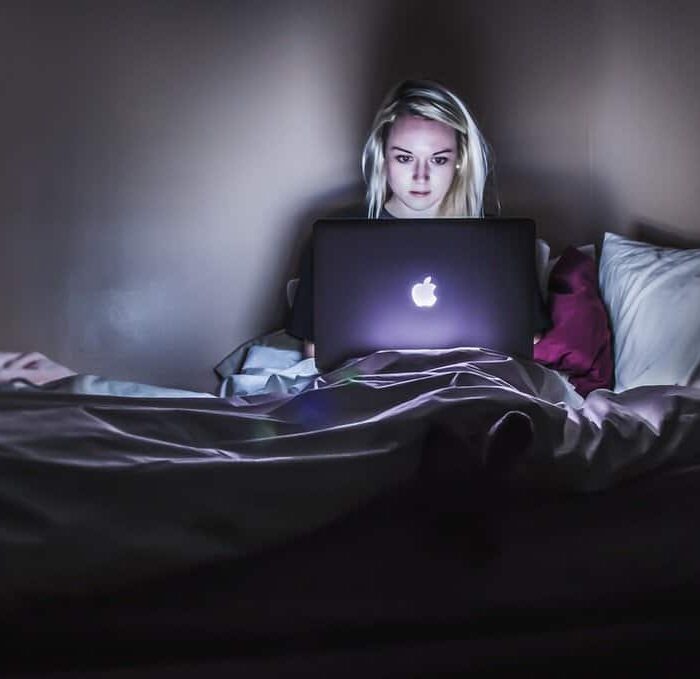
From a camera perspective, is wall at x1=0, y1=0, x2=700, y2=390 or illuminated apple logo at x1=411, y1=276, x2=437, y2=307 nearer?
illuminated apple logo at x1=411, y1=276, x2=437, y2=307

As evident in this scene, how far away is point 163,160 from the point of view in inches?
95.3

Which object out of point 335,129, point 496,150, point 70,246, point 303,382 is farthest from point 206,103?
point 303,382

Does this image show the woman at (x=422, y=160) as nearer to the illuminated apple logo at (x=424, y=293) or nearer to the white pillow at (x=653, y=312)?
the white pillow at (x=653, y=312)

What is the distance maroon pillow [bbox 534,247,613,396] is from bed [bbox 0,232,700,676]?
0.95 metres

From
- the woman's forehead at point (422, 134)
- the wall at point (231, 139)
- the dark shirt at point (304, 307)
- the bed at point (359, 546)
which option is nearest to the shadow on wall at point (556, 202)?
the wall at point (231, 139)

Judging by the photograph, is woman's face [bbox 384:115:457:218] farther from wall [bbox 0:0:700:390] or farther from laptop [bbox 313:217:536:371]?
laptop [bbox 313:217:536:371]

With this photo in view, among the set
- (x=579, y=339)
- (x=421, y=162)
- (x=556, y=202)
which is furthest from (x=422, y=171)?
(x=579, y=339)

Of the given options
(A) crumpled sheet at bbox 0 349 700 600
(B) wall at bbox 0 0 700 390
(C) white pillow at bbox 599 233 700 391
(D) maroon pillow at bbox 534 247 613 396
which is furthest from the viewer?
(B) wall at bbox 0 0 700 390

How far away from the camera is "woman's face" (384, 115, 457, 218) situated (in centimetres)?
231

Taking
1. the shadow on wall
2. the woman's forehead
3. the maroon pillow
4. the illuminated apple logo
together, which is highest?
the woman's forehead

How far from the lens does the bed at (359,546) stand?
32.5 inches

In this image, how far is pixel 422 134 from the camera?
2318 millimetres

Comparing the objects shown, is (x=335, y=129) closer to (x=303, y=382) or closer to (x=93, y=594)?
(x=303, y=382)

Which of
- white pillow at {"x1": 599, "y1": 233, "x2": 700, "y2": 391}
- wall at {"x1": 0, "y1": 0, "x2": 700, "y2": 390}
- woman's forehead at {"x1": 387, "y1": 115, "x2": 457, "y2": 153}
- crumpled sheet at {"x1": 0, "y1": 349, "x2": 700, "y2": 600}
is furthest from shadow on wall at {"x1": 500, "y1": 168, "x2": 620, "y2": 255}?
crumpled sheet at {"x1": 0, "y1": 349, "x2": 700, "y2": 600}
